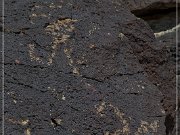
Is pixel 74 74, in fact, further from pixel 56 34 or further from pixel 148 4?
pixel 148 4

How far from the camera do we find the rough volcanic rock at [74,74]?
1.57m

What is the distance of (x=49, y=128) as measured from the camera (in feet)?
5.05

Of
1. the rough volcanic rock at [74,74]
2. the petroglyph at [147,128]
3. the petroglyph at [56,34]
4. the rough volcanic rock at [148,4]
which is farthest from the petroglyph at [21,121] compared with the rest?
the rough volcanic rock at [148,4]

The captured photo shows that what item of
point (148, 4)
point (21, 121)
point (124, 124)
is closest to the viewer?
point (21, 121)

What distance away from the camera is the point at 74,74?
5.50 feet

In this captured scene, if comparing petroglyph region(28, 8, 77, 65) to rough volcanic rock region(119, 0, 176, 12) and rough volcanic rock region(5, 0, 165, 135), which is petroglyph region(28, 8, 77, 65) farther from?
rough volcanic rock region(119, 0, 176, 12)

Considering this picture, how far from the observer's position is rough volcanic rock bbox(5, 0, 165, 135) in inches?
61.6

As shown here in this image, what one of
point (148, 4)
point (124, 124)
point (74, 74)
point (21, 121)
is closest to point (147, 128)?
point (124, 124)

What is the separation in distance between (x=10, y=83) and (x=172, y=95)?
0.72 m

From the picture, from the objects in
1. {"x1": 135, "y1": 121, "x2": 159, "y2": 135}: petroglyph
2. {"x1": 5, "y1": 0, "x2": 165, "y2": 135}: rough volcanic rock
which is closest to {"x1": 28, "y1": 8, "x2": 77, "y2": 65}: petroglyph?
{"x1": 5, "y1": 0, "x2": 165, "y2": 135}: rough volcanic rock

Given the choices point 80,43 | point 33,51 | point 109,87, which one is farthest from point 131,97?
point 33,51

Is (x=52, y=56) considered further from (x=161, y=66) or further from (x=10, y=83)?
(x=161, y=66)

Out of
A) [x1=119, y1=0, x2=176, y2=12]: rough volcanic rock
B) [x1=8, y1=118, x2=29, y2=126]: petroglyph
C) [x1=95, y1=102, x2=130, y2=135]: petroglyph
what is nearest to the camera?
[x1=8, y1=118, x2=29, y2=126]: petroglyph

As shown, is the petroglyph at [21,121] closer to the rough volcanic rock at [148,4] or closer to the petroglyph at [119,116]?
the petroglyph at [119,116]
